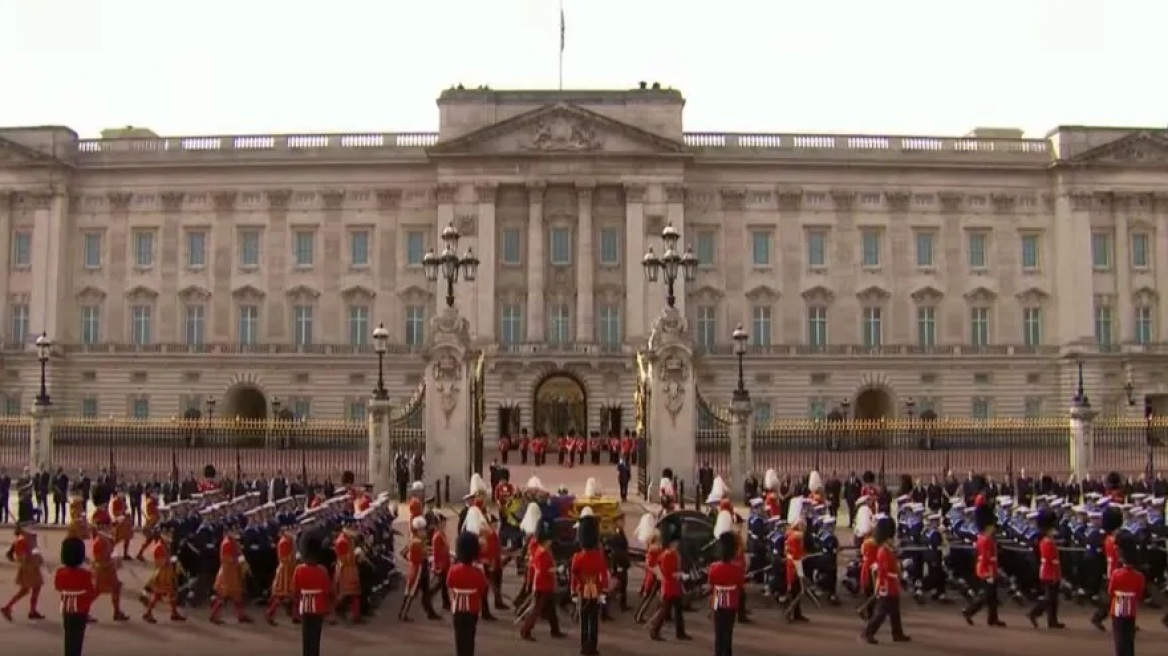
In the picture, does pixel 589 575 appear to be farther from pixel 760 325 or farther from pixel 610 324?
pixel 760 325

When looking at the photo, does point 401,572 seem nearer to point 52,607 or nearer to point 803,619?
point 52,607

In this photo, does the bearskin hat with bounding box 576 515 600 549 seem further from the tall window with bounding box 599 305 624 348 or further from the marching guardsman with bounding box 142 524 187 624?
the tall window with bounding box 599 305 624 348

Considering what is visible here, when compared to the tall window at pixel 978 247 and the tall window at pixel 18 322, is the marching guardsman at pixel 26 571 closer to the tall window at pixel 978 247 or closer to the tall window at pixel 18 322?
the tall window at pixel 18 322

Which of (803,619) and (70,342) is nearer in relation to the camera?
(803,619)

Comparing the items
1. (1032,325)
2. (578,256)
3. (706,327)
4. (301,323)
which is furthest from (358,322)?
(1032,325)

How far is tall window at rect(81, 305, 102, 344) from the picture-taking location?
196 ft

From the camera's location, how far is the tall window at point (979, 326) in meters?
59.5

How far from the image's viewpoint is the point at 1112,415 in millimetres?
58000

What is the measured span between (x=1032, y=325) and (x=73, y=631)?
2175 inches

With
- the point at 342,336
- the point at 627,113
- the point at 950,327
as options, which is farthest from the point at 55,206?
the point at 950,327

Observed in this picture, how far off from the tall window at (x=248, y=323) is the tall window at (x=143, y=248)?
535 centimetres

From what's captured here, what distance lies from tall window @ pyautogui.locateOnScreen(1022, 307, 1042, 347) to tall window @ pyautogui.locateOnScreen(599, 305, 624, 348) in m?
20.2

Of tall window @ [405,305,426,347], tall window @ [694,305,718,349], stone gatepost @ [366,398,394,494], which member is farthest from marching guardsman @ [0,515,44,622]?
tall window @ [694,305,718,349]

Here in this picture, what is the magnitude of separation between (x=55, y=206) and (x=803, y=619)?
52864 mm
